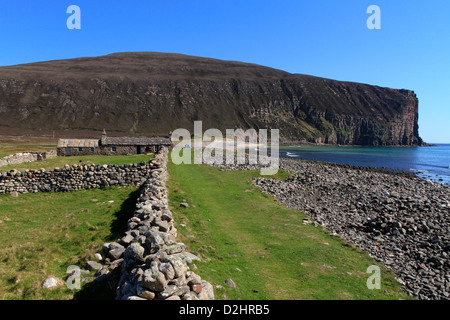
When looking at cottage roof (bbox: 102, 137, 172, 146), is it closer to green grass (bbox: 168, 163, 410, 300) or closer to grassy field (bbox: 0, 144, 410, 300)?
grassy field (bbox: 0, 144, 410, 300)

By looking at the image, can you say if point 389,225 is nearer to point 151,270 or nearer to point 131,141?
point 151,270

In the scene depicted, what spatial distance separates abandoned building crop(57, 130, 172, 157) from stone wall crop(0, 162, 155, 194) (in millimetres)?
25810

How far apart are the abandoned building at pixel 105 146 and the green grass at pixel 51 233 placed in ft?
88.6

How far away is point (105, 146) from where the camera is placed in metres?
45.9

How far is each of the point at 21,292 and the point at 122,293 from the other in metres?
3.09

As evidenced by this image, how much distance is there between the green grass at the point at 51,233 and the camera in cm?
752

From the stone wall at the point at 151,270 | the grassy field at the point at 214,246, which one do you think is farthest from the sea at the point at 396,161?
the stone wall at the point at 151,270

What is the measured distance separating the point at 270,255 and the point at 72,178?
15.9 m

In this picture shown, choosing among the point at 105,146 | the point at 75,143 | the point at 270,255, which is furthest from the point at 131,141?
the point at 270,255

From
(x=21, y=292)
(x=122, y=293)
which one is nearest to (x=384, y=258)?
(x=122, y=293)

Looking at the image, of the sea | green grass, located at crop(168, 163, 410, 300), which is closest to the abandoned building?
green grass, located at crop(168, 163, 410, 300)

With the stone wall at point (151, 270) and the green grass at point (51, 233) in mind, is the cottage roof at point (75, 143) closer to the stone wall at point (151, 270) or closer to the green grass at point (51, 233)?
the green grass at point (51, 233)
